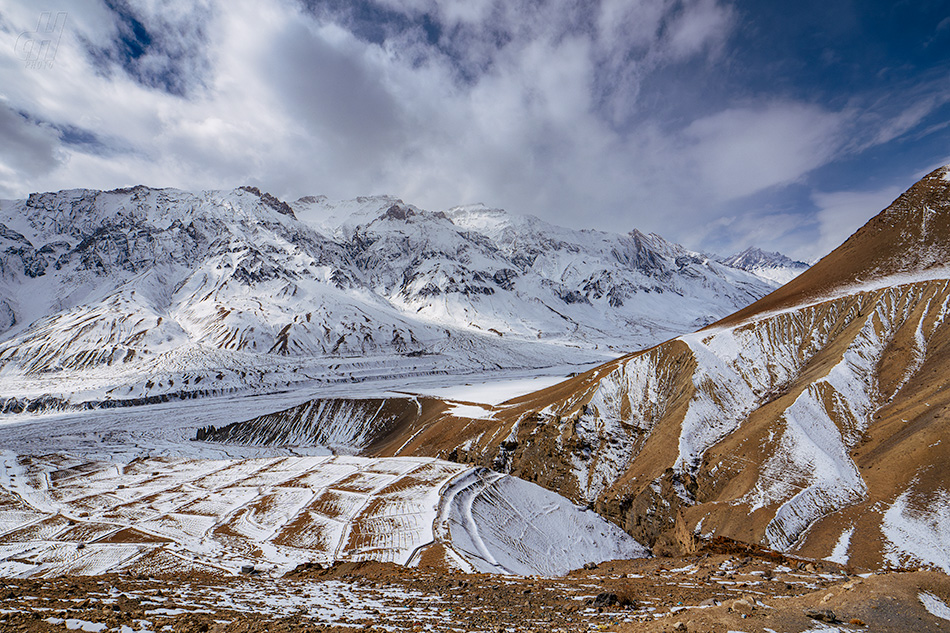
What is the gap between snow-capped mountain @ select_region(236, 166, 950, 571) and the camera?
31.5m

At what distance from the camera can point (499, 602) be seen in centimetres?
1861

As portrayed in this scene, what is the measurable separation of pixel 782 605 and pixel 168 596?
76.3ft

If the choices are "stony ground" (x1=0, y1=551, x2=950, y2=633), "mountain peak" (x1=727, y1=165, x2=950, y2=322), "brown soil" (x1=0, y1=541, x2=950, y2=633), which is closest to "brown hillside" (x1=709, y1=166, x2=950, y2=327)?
"mountain peak" (x1=727, y1=165, x2=950, y2=322)

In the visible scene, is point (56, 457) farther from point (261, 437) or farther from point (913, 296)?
point (913, 296)

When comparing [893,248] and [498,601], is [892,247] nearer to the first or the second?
[893,248]

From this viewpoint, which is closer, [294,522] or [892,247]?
[294,522]

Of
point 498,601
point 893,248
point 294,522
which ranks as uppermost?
point 893,248

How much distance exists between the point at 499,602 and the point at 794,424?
38711 mm

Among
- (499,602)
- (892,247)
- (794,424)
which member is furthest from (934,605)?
(892,247)

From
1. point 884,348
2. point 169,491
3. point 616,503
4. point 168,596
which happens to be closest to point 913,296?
point 884,348

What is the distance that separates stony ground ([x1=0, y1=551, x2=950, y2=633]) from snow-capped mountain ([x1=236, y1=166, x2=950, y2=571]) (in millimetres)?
9208

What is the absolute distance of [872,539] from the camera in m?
28.1

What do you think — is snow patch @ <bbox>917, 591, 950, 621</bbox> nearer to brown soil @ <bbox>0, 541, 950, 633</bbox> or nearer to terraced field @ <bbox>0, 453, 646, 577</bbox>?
brown soil @ <bbox>0, 541, 950, 633</bbox>

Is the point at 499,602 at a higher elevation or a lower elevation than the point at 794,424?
lower
